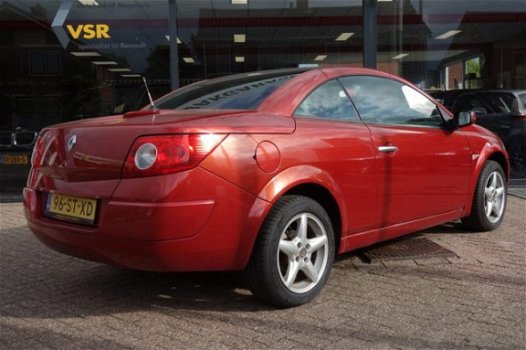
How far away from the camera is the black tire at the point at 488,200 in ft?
17.0

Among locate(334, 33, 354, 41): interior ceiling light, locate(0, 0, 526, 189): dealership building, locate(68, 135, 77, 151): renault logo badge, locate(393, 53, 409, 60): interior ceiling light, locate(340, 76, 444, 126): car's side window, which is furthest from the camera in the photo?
locate(393, 53, 409, 60): interior ceiling light

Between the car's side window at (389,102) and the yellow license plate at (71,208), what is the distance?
201 centimetres

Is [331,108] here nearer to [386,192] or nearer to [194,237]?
[386,192]

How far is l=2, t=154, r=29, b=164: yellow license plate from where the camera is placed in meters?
8.89

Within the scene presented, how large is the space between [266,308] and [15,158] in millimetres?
6851

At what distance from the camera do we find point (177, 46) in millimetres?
9078

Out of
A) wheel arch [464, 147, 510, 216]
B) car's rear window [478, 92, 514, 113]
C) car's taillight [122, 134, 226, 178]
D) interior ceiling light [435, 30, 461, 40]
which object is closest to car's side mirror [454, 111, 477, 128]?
wheel arch [464, 147, 510, 216]

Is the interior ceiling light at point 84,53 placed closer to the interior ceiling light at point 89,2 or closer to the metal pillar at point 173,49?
the interior ceiling light at point 89,2

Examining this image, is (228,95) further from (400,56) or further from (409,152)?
(400,56)

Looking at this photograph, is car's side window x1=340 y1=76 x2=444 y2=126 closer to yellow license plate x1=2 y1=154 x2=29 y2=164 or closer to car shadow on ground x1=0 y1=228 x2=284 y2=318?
car shadow on ground x1=0 y1=228 x2=284 y2=318

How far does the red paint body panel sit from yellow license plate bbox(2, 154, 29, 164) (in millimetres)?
5591

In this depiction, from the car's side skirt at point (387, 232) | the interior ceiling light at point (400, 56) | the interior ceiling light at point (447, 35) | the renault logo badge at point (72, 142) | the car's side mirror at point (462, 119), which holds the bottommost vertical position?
the car's side skirt at point (387, 232)

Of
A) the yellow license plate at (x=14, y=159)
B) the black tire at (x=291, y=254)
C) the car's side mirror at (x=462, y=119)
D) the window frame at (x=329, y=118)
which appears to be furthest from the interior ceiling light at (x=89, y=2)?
the black tire at (x=291, y=254)

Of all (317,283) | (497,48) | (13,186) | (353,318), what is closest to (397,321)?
(353,318)
